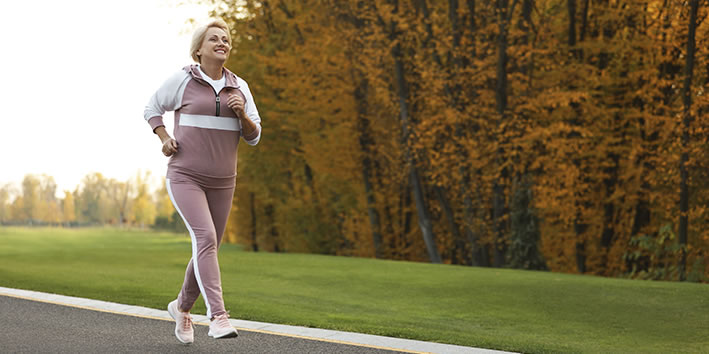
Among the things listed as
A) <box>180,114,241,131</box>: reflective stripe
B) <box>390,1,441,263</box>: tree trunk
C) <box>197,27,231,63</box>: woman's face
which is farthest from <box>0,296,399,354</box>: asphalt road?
<box>390,1,441,263</box>: tree trunk

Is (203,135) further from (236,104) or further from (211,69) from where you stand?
(211,69)

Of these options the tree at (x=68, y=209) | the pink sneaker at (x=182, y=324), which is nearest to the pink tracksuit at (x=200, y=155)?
the pink sneaker at (x=182, y=324)

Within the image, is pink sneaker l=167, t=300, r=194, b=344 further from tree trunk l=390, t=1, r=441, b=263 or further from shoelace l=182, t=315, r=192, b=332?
tree trunk l=390, t=1, r=441, b=263

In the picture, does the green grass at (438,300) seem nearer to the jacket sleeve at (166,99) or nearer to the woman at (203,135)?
the woman at (203,135)

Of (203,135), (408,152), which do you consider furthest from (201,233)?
(408,152)

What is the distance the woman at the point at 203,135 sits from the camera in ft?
18.2

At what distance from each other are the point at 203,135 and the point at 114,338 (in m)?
2.16

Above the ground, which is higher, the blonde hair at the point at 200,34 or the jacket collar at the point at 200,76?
the blonde hair at the point at 200,34

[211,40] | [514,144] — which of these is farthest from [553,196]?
[211,40]

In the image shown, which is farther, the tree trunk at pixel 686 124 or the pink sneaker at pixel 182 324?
the tree trunk at pixel 686 124

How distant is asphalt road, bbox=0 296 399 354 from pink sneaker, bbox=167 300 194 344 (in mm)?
78

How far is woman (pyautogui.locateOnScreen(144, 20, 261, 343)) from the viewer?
18.2 ft

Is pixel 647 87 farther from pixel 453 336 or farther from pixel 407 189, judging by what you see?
pixel 453 336

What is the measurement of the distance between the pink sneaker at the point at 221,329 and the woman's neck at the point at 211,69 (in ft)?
5.68
